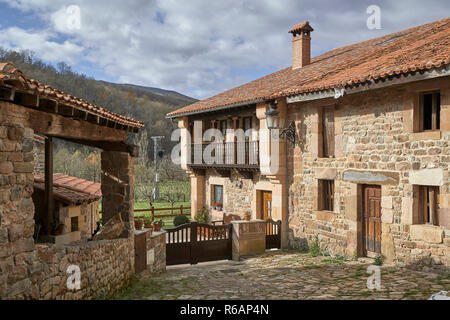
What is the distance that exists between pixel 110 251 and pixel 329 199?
6.35 meters

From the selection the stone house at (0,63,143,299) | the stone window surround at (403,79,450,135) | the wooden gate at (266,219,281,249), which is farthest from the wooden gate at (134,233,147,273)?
the stone window surround at (403,79,450,135)

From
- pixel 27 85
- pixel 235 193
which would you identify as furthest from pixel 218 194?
pixel 27 85

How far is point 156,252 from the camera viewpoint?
31.2ft

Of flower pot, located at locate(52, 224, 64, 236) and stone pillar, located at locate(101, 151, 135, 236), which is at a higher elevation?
stone pillar, located at locate(101, 151, 135, 236)

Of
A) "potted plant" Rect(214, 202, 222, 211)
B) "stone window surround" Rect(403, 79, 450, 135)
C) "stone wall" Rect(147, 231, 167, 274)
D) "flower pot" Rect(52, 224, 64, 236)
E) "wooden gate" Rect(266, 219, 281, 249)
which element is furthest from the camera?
"potted plant" Rect(214, 202, 222, 211)

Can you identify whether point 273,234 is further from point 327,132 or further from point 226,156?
point 226,156

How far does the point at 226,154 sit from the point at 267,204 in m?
2.44

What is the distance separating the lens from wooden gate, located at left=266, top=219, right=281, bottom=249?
39.6ft

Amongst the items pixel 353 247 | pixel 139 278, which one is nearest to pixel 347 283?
pixel 353 247

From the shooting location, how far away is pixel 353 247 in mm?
10070

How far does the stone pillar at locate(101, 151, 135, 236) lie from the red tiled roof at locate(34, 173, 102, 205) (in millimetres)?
2234

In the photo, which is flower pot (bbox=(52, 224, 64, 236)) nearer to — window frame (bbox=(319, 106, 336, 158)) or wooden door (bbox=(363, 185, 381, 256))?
window frame (bbox=(319, 106, 336, 158))

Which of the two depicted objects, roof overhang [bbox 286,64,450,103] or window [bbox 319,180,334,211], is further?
window [bbox 319,180,334,211]

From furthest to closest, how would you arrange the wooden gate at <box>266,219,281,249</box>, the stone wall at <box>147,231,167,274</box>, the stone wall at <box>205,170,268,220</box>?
the stone wall at <box>205,170,268,220</box>, the wooden gate at <box>266,219,281,249</box>, the stone wall at <box>147,231,167,274</box>
